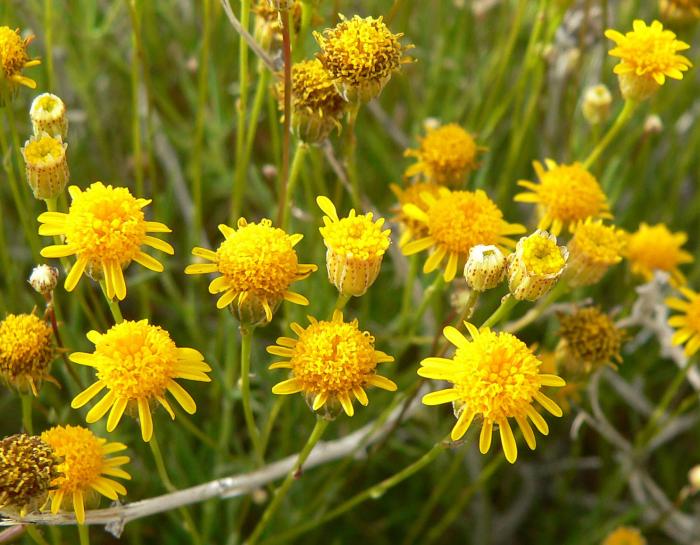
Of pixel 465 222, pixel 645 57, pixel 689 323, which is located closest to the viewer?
pixel 465 222

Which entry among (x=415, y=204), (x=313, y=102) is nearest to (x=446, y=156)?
(x=415, y=204)

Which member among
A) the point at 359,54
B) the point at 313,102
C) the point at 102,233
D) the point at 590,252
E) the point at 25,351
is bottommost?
the point at 25,351

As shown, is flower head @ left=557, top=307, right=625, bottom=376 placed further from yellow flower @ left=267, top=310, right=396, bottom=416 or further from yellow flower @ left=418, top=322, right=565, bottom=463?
yellow flower @ left=267, top=310, right=396, bottom=416

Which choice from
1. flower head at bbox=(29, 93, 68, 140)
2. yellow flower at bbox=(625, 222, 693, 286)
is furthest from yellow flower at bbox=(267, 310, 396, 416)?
yellow flower at bbox=(625, 222, 693, 286)

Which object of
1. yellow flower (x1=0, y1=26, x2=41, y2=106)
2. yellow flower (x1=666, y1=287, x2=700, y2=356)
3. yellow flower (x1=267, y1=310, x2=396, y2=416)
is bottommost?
yellow flower (x1=666, y1=287, x2=700, y2=356)

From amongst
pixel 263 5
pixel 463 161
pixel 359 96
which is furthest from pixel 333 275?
pixel 263 5

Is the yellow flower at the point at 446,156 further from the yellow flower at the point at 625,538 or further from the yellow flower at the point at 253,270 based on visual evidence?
the yellow flower at the point at 625,538

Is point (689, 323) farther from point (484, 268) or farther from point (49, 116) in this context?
point (49, 116)
